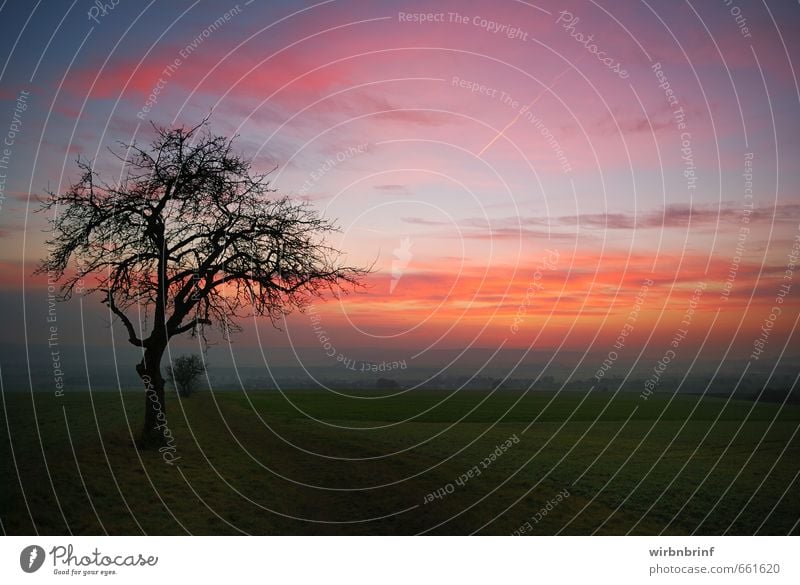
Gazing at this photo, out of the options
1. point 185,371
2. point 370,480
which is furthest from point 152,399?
point 185,371

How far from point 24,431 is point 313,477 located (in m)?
11.8

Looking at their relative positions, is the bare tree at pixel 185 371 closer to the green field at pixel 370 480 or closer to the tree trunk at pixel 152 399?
the green field at pixel 370 480

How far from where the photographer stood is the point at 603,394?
82.1 m

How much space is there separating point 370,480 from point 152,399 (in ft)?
26.9

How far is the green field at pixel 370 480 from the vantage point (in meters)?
18.3

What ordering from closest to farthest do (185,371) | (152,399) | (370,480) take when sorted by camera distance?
(152,399) → (370,480) → (185,371)

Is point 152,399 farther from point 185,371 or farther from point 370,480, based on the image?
point 185,371

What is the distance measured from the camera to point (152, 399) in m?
22.6

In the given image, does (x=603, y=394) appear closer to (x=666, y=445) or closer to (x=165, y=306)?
(x=666, y=445)

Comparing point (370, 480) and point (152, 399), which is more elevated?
point (152, 399)

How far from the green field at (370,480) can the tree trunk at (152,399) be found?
737 mm

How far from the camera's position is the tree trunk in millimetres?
22641
